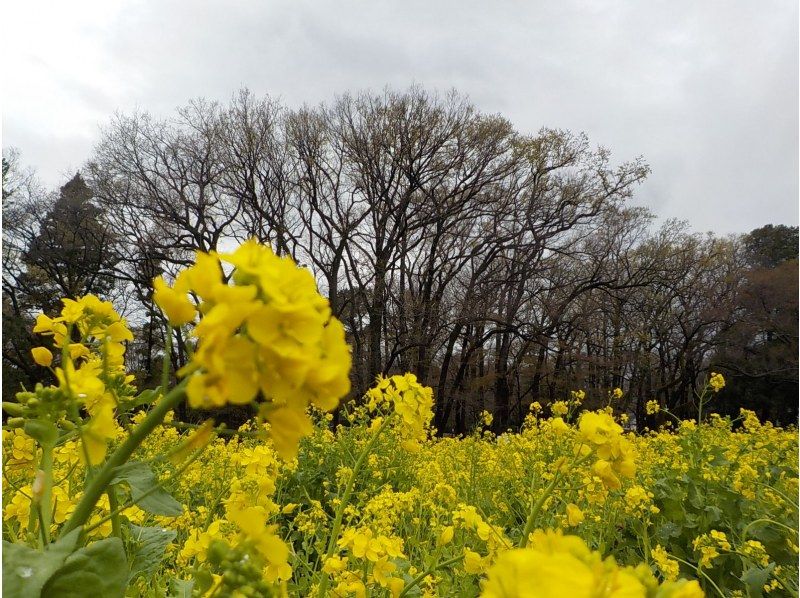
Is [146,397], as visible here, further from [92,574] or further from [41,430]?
[92,574]

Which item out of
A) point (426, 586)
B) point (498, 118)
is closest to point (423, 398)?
point (426, 586)

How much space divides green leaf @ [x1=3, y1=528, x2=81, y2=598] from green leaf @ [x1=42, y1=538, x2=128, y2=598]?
1.0 inches

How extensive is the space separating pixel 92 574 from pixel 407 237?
16060mm

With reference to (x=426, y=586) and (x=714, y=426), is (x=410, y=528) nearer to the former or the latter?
(x=426, y=586)

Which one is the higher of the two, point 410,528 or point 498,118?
point 498,118

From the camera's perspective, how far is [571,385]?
19.8m

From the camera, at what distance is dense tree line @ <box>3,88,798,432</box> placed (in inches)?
599

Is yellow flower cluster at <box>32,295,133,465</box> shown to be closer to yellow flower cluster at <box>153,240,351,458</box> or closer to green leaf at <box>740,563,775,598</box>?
yellow flower cluster at <box>153,240,351,458</box>

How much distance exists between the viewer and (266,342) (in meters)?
0.51

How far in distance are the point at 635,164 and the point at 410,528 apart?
1537cm

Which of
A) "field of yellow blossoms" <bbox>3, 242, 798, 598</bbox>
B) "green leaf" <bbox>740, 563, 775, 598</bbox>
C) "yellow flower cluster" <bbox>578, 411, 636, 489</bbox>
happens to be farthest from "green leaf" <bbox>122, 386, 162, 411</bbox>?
"green leaf" <bbox>740, 563, 775, 598</bbox>

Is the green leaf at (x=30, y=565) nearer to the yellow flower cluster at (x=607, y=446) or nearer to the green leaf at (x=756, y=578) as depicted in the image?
the yellow flower cluster at (x=607, y=446)

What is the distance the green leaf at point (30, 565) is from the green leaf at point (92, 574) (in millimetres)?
25

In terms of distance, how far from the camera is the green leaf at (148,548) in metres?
1.00
